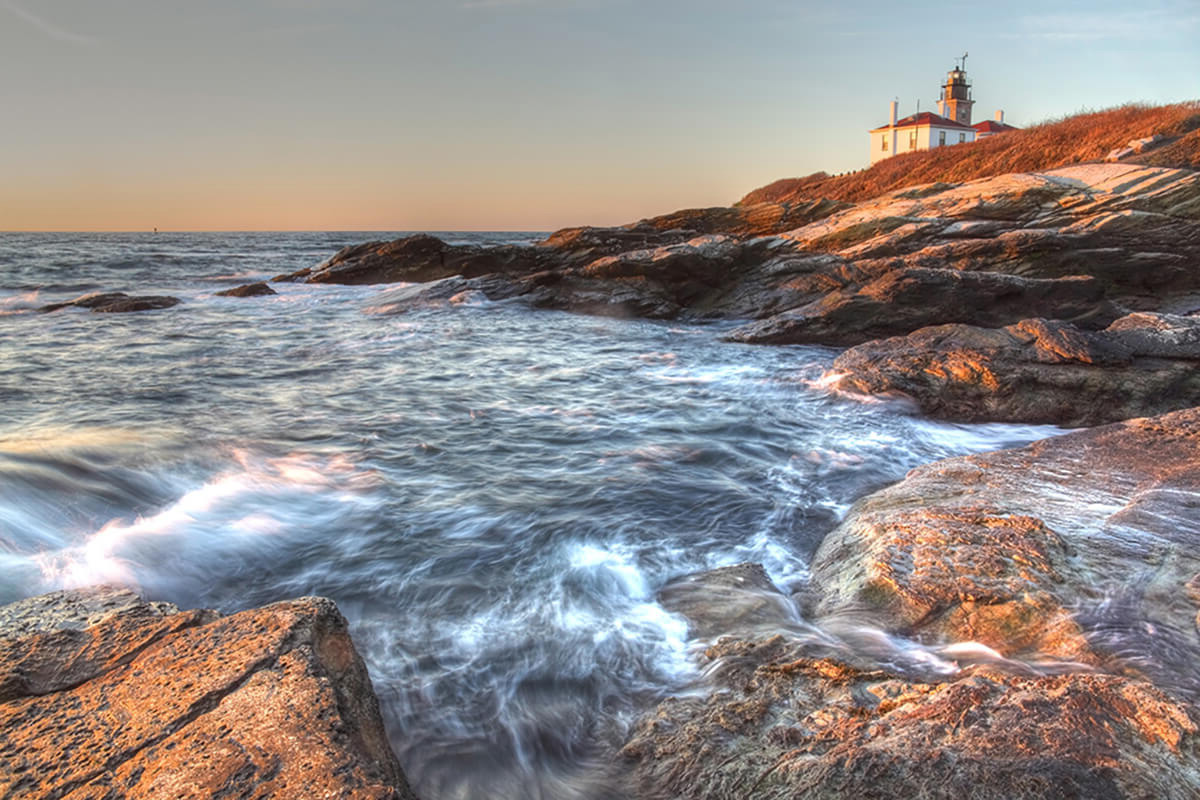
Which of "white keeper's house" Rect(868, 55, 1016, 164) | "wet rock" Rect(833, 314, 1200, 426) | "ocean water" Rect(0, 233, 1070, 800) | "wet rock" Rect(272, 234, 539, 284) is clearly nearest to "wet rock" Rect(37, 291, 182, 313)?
"wet rock" Rect(272, 234, 539, 284)

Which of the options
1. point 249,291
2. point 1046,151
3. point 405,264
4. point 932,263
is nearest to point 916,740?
point 932,263

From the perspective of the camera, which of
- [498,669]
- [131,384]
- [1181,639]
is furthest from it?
[131,384]

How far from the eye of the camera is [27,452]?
6664mm

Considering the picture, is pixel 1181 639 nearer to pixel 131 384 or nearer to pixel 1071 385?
pixel 1071 385

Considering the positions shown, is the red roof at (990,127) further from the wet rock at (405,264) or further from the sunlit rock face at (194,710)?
the sunlit rock face at (194,710)

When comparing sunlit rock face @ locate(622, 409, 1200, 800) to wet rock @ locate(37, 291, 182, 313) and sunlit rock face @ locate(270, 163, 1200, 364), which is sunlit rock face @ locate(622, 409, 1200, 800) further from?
wet rock @ locate(37, 291, 182, 313)

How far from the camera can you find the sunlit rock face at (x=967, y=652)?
209 cm

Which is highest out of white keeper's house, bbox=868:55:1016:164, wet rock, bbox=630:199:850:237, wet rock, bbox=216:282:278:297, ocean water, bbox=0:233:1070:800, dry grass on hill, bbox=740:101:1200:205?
white keeper's house, bbox=868:55:1016:164

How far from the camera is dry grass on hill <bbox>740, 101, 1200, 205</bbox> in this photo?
22875 millimetres

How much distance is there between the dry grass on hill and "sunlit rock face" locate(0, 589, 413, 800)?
27.4 m

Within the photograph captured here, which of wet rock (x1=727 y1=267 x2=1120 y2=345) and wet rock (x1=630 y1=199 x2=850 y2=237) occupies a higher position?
wet rock (x1=630 y1=199 x2=850 y2=237)

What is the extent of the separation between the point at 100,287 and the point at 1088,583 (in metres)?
33.5

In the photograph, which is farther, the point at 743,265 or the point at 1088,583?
the point at 743,265

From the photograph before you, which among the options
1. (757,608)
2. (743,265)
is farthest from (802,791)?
(743,265)
